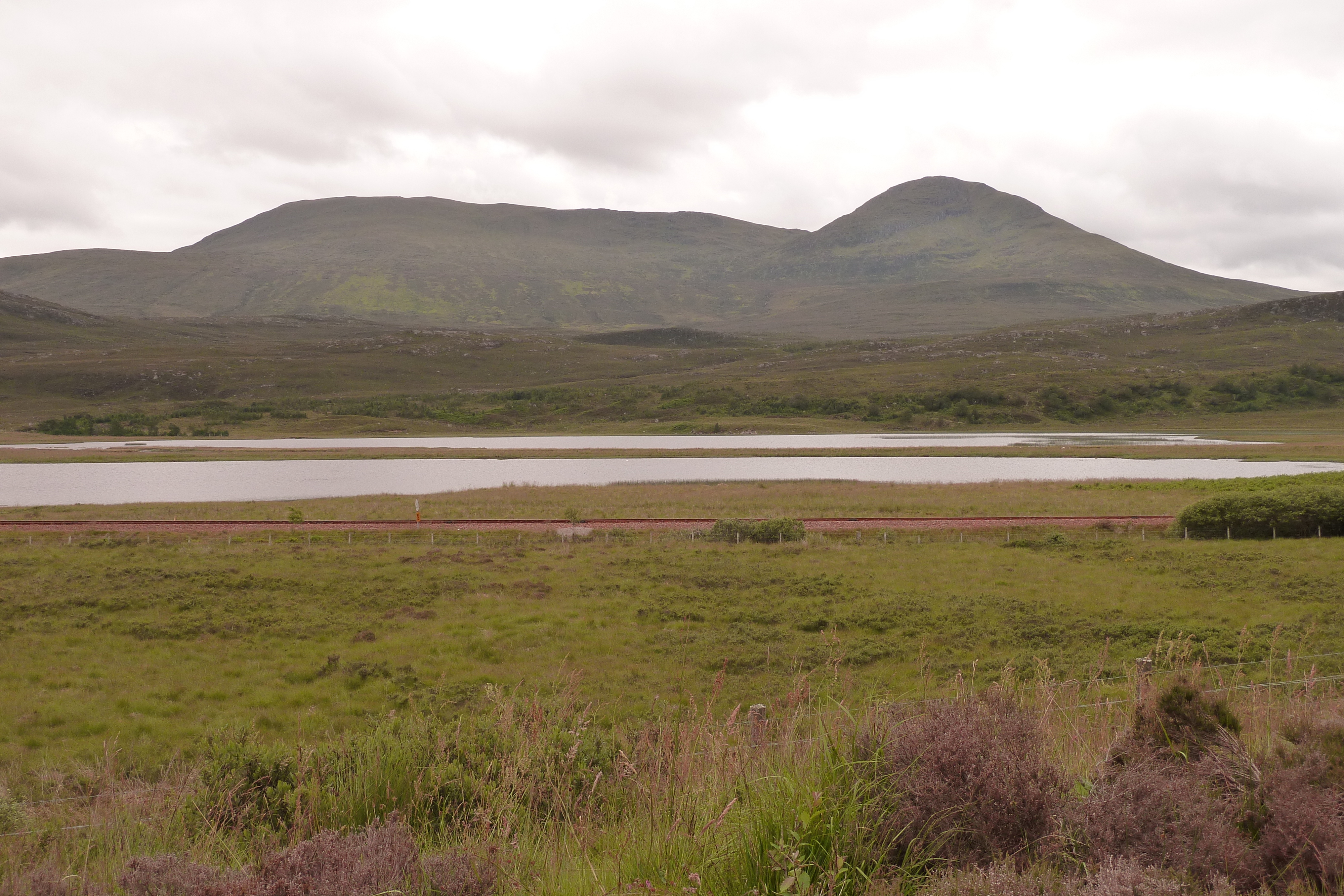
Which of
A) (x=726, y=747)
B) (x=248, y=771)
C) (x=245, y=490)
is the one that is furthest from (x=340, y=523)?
(x=726, y=747)

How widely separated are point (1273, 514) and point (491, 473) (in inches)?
2196

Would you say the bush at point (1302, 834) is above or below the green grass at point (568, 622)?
above

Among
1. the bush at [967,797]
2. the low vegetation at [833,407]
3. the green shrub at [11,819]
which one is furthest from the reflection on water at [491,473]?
the low vegetation at [833,407]

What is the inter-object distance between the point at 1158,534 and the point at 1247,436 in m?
93.9

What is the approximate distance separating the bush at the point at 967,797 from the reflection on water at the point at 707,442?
92308mm

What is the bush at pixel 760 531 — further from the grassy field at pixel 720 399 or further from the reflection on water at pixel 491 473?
the grassy field at pixel 720 399

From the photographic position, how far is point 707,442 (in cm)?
11588

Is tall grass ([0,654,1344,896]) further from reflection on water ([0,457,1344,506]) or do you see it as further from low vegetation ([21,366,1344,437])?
low vegetation ([21,366,1344,437])

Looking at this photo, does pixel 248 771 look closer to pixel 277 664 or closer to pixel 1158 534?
pixel 277 664

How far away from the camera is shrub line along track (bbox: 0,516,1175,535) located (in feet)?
114

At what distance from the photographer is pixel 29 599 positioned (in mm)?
21141

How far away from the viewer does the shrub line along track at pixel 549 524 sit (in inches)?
1367

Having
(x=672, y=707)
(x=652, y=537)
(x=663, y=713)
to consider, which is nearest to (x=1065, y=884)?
(x=663, y=713)

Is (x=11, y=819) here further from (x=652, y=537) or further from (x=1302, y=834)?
(x=652, y=537)
